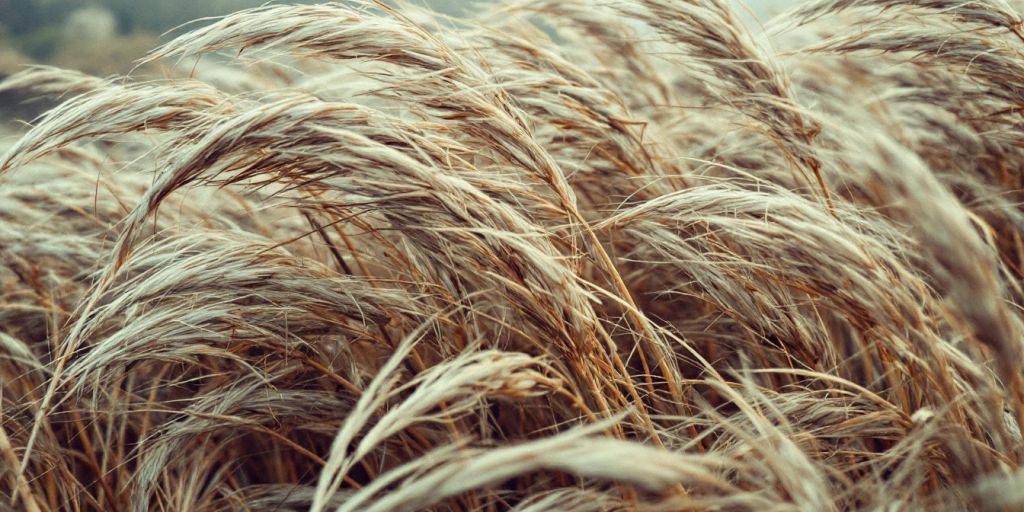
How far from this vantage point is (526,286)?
0.82 metres

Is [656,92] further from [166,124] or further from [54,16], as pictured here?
[54,16]

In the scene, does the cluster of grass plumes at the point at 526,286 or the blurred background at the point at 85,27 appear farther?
the blurred background at the point at 85,27

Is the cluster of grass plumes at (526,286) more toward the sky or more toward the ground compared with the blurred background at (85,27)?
more toward the ground

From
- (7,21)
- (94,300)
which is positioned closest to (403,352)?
(94,300)

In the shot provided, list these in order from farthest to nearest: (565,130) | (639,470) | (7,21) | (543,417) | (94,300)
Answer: (7,21) → (565,130) → (543,417) → (94,300) → (639,470)

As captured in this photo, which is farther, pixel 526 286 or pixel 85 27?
pixel 85 27

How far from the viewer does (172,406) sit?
131 centimetres

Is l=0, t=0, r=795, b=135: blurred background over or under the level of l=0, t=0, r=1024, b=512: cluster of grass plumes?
over

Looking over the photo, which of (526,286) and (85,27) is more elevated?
(85,27)

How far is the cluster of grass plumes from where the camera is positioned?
68 centimetres

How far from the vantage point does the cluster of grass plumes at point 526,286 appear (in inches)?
26.7

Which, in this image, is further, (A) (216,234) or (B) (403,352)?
(A) (216,234)

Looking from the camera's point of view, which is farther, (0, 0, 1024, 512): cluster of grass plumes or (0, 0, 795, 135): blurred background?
(0, 0, 795, 135): blurred background

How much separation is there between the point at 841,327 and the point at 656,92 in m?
0.75
